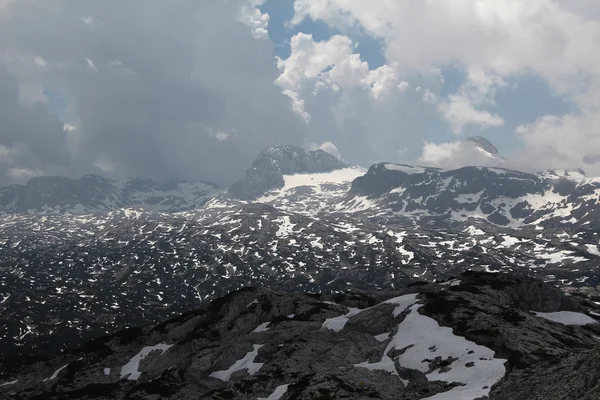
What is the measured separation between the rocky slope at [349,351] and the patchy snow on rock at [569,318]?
0.45 m

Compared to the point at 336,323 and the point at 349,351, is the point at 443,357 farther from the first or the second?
the point at 336,323

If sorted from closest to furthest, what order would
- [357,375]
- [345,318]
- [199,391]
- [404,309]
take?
[357,375] < [199,391] < [404,309] < [345,318]

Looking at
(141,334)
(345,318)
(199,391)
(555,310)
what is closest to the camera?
(199,391)

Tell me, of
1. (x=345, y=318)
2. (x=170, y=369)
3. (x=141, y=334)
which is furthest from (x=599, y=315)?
(x=141, y=334)

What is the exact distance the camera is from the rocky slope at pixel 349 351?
70.8 metres

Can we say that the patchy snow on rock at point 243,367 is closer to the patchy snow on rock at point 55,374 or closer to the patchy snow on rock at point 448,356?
the patchy snow on rock at point 448,356

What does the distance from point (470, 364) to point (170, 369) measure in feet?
233

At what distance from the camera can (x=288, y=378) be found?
8919 cm

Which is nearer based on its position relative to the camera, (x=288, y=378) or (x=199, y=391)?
(x=288, y=378)

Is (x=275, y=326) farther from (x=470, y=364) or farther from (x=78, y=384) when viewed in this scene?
(x=470, y=364)

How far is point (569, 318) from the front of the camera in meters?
119

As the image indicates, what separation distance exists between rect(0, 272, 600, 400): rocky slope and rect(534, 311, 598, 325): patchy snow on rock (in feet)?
1.49

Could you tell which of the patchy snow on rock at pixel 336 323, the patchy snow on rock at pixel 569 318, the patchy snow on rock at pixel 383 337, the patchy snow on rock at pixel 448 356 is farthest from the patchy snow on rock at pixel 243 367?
the patchy snow on rock at pixel 569 318

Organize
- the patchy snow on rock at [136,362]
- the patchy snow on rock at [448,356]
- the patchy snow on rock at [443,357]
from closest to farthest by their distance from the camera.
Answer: the patchy snow on rock at [448,356], the patchy snow on rock at [443,357], the patchy snow on rock at [136,362]
